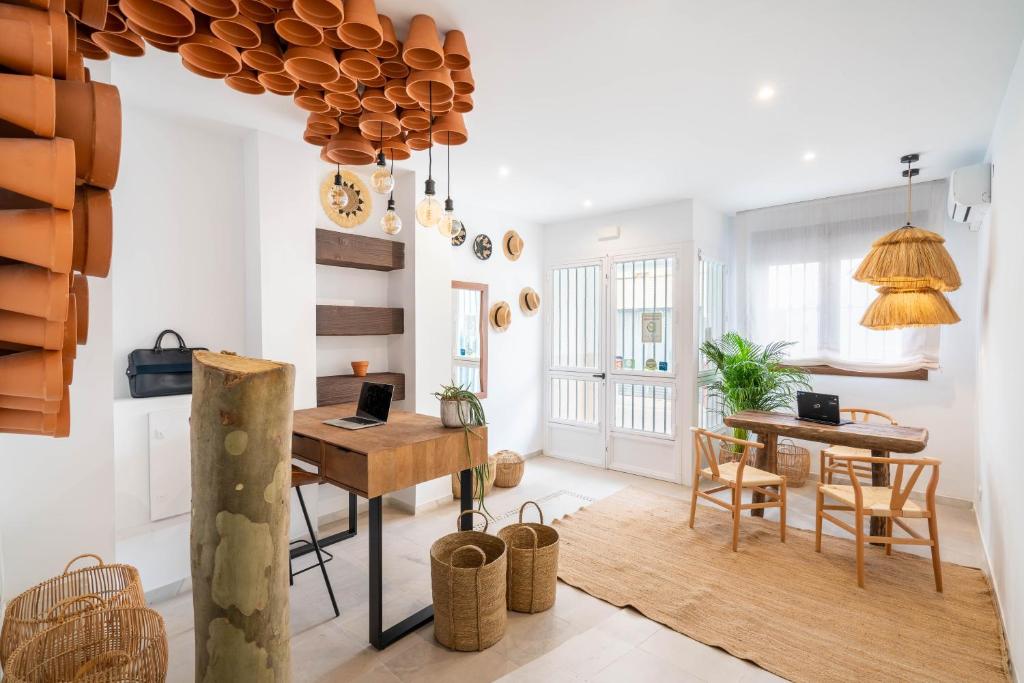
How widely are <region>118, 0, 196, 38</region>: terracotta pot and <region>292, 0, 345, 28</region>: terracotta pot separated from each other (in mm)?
354

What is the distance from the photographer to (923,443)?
3.09 meters

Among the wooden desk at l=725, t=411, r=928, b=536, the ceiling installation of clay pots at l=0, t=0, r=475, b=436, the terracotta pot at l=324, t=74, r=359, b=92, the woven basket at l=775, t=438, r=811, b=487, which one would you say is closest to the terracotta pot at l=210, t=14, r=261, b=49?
the terracotta pot at l=324, t=74, r=359, b=92

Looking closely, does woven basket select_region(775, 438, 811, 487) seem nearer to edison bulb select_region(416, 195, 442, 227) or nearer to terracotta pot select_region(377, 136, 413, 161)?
edison bulb select_region(416, 195, 442, 227)

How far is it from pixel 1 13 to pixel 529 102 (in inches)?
103

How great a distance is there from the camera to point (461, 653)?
2309 millimetres

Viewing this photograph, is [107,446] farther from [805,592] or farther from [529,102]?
[805,592]

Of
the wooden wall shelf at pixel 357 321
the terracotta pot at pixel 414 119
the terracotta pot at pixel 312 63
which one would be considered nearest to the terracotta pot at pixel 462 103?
the terracotta pot at pixel 414 119

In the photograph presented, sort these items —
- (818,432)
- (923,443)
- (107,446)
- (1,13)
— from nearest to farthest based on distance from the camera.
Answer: (1,13), (107,446), (923,443), (818,432)

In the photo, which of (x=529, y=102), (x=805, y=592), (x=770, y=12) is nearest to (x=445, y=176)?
(x=529, y=102)

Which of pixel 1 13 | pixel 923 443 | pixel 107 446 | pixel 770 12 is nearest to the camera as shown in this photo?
pixel 1 13

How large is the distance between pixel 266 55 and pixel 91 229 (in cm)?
187

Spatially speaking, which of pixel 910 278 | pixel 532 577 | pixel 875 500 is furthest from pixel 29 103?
pixel 910 278

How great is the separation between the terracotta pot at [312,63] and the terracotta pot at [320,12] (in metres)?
0.18

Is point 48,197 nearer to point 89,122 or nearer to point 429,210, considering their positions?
point 89,122
